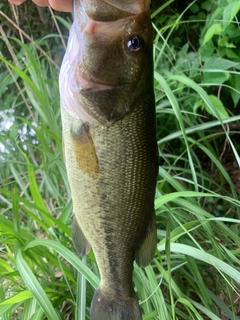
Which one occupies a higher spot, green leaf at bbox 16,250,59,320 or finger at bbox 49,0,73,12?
finger at bbox 49,0,73,12

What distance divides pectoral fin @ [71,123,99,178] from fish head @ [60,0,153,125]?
38 millimetres

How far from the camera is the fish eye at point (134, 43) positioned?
0.70m

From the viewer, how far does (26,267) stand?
1.02 metres

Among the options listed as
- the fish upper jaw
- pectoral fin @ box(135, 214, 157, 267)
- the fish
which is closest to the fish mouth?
the fish

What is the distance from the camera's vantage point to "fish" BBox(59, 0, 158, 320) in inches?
27.6

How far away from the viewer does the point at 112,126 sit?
0.76 m

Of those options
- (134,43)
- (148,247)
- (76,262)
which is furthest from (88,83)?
(76,262)

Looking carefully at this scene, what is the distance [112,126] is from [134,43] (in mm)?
161

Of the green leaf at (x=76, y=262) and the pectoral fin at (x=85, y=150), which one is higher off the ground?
the pectoral fin at (x=85, y=150)

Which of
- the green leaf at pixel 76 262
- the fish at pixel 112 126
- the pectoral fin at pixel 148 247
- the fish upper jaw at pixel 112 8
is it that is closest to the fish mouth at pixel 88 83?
the fish at pixel 112 126

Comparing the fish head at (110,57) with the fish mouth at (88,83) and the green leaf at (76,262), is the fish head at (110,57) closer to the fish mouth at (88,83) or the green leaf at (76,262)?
the fish mouth at (88,83)

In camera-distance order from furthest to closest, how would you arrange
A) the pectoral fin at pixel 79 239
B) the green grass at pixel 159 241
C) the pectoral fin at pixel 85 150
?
the green grass at pixel 159 241
the pectoral fin at pixel 79 239
the pectoral fin at pixel 85 150

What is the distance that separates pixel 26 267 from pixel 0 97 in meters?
1.46

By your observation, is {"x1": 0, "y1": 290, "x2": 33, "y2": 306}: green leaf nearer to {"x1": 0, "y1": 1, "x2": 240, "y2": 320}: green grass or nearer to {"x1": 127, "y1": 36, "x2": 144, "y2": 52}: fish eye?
{"x1": 0, "y1": 1, "x2": 240, "y2": 320}: green grass
